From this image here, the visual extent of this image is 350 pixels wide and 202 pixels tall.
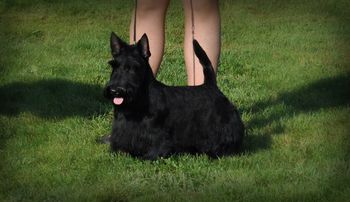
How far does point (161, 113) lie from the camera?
397 centimetres

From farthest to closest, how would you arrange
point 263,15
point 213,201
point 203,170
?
point 263,15 → point 203,170 → point 213,201

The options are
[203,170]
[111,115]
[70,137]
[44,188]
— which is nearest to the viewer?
[44,188]

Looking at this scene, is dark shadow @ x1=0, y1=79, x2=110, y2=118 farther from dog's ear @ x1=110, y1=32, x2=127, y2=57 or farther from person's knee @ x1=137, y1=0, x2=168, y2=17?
dog's ear @ x1=110, y1=32, x2=127, y2=57

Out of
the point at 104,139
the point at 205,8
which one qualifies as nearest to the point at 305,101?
the point at 205,8

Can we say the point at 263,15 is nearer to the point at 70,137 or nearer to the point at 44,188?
the point at 70,137

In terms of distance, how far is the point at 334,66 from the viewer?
275 inches

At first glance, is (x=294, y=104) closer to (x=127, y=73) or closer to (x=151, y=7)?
(x=151, y=7)

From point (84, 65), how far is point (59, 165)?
3.03 m

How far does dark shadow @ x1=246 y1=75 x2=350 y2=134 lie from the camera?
5.13 metres

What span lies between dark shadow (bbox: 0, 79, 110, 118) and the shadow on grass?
1.22 meters

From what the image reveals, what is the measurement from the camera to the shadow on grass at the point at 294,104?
182 inches

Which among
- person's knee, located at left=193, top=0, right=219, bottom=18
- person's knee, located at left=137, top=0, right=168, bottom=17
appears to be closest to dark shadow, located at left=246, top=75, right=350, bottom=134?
person's knee, located at left=193, top=0, right=219, bottom=18

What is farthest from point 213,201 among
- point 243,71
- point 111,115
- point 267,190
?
point 243,71

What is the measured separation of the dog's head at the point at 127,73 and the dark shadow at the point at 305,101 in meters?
1.26
